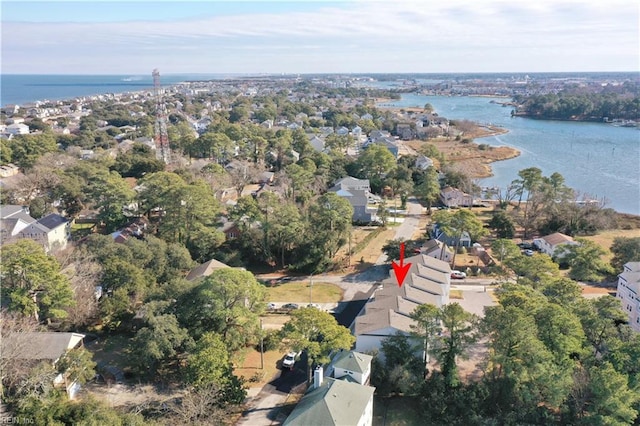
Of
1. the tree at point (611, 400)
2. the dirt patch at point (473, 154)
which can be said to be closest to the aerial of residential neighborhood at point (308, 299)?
the tree at point (611, 400)

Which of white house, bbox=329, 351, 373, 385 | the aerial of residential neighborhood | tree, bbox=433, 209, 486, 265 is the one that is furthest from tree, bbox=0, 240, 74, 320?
tree, bbox=433, 209, 486, 265

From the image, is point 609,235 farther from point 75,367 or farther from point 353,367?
point 75,367

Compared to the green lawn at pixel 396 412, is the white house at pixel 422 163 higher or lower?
higher

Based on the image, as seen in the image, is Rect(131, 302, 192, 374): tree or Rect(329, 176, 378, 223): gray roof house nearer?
Rect(131, 302, 192, 374): tree

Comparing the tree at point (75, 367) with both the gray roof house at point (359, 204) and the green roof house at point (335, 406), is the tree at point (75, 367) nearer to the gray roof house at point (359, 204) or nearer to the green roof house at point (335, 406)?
the green roof house at point (335, 406)

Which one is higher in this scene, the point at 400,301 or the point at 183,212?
the point at 183,212

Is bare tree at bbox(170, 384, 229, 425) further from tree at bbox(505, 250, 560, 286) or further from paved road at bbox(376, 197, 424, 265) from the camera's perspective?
paved road at bbox(376, 197, 424, 265)

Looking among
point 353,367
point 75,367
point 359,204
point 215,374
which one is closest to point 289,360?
point 353,367
